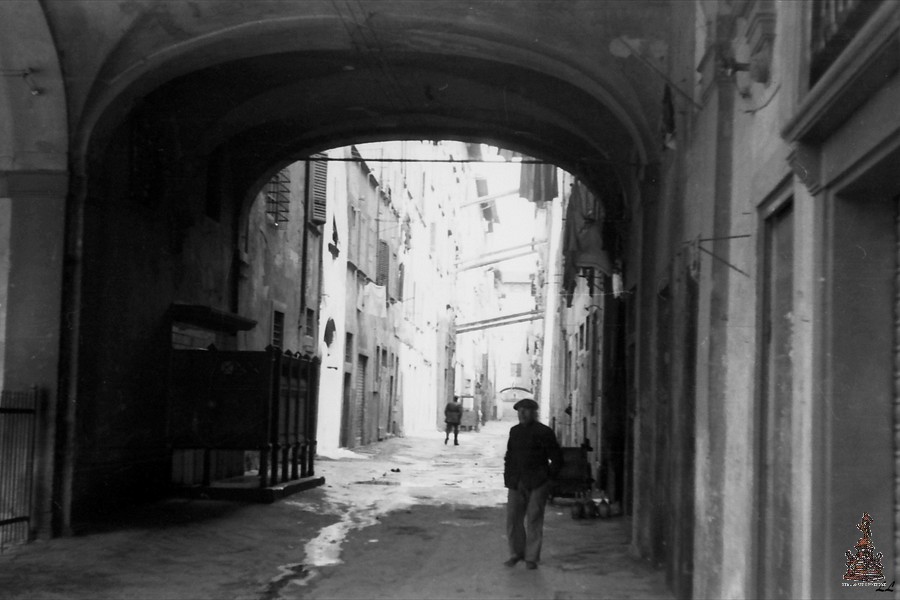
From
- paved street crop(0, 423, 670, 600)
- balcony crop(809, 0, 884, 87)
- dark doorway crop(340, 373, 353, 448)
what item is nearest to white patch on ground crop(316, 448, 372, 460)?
dark doorway crop(340, 373, 353, 448)

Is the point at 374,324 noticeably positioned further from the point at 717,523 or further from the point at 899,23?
the point at 899,23

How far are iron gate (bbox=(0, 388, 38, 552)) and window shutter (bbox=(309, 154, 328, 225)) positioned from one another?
12.0 metres

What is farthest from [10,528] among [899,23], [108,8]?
[899,23]

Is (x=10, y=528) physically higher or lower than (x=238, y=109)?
lower

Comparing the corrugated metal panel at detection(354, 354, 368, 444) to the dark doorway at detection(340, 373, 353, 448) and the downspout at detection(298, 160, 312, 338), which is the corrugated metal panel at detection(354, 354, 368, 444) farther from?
the downspout at detection(298, 160, 312, 338)

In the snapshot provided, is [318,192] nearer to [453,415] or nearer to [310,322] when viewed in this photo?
[310,322]

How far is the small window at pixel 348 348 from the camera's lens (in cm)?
2836

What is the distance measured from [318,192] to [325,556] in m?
13.5

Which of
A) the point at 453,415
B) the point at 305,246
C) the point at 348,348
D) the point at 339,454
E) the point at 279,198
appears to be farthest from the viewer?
the point at 453,415

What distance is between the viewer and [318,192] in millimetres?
23016

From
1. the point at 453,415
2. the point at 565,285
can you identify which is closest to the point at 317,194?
the point at 565,285

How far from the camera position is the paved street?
347 inches

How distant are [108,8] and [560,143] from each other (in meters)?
7.42

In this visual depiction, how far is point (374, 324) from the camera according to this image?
32594 mm
